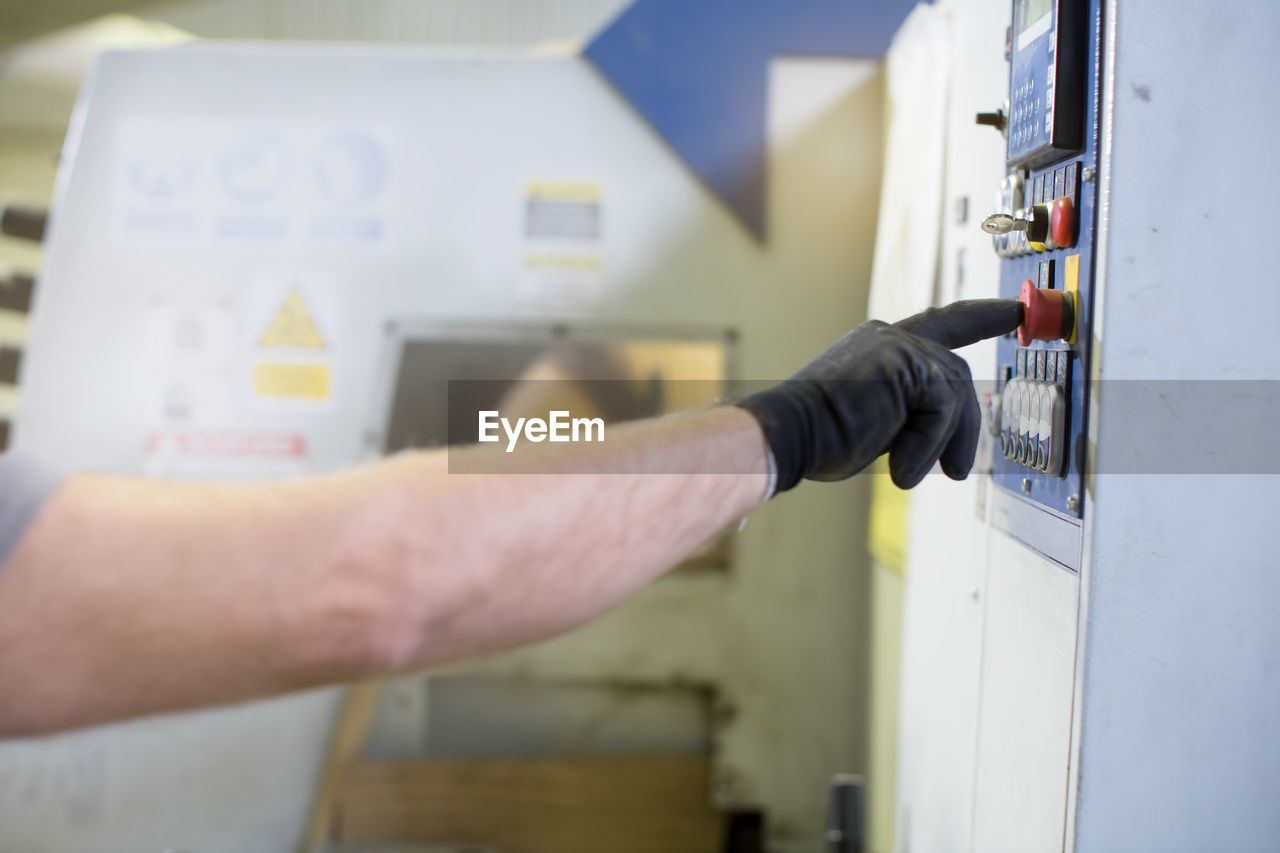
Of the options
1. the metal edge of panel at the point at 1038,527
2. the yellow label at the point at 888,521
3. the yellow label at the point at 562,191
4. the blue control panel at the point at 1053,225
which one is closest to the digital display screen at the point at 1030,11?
the blue control panel at the point at 1053,225

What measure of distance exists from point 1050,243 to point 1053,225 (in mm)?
22

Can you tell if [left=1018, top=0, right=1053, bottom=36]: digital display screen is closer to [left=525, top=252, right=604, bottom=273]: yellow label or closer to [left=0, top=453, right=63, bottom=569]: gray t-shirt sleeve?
[left=0, top=453, right=63, bottom=569]: gray t-shirt sleeve

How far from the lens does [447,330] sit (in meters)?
1.69

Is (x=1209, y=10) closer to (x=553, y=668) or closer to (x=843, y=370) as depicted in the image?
(x=843, y=370)

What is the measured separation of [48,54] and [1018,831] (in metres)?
2.32

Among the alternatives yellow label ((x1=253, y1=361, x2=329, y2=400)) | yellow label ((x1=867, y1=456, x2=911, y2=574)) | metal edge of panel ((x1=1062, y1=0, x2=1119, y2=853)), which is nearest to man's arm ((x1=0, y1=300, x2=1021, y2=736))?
metal edge of panel ((x1=1062, y1=0, x2=1119, y2=853))

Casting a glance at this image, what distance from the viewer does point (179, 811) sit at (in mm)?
1685

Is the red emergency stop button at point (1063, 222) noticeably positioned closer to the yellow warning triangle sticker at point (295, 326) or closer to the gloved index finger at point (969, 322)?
the gloved index finger at point (969, 322)

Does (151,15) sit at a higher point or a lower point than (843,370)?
higher

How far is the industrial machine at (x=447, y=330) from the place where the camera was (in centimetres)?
167

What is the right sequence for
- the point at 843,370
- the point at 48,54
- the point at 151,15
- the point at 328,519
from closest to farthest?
the point at 328,519 → the point at 843,370 → the point at 48,54 → the point at 151,15

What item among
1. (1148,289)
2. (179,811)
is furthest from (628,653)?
(1148,289)

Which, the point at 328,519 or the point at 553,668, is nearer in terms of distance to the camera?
the point at 328,519

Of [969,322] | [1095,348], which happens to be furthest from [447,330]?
[1095,348]
